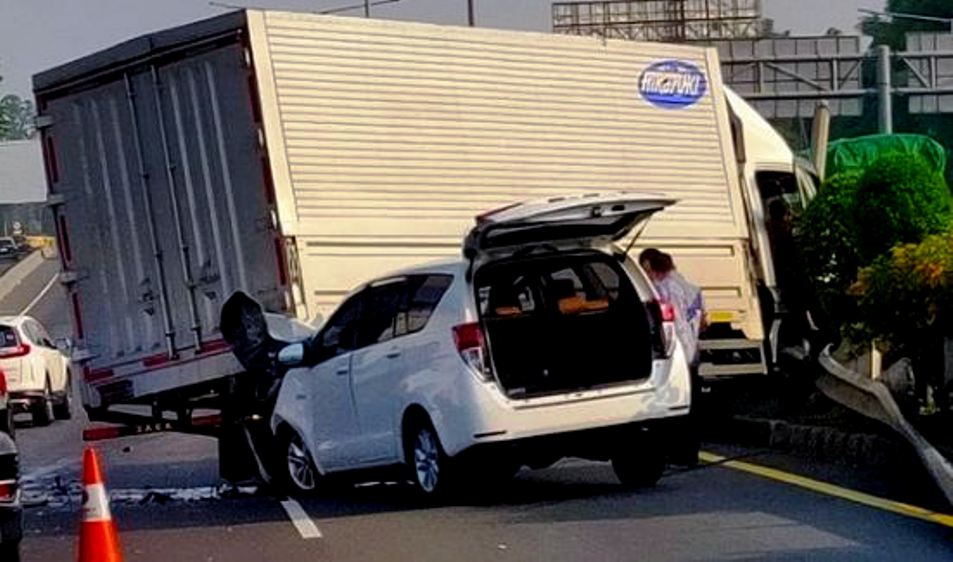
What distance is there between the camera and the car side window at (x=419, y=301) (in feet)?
43.7

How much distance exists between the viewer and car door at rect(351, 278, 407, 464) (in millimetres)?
13672

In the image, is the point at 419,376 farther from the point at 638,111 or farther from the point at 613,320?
the point at 638,111

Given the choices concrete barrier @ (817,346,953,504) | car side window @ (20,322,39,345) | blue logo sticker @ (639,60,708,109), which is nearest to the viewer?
concrete barrier @ (817,346,953,504)

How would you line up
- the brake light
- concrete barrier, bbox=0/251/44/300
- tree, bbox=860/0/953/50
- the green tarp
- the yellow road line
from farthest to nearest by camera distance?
tree, bbox=860/0/953/50
concrete barrier, bbox=0/251/44/300
the green tarp
the yellow road line
the brake light

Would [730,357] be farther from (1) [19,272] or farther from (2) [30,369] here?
(1) [19,272]

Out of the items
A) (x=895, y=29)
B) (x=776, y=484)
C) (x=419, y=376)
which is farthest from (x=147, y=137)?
(x=895, y=29)

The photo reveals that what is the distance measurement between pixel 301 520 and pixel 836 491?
3519mm

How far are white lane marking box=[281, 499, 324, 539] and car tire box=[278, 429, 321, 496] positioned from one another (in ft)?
0.79

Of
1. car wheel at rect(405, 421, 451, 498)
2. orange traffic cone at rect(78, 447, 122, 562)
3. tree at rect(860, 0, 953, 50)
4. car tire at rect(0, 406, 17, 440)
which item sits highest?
car tire at rect(0, 406, 17, 440)

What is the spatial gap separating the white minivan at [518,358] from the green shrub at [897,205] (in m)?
2.65

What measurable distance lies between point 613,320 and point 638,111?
4758 millimetres

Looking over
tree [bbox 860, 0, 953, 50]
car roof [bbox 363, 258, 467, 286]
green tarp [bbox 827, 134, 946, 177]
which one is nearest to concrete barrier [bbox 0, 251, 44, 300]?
tree [bbox 860, 0, 953, 50]

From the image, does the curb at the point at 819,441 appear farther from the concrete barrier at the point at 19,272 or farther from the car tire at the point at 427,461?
the concrete barrier at the point at 19,272

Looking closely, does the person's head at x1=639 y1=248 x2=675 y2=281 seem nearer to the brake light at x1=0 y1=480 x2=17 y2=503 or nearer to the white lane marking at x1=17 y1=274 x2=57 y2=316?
the brake light at x1=0 y1=480 x2=17 y2=503
